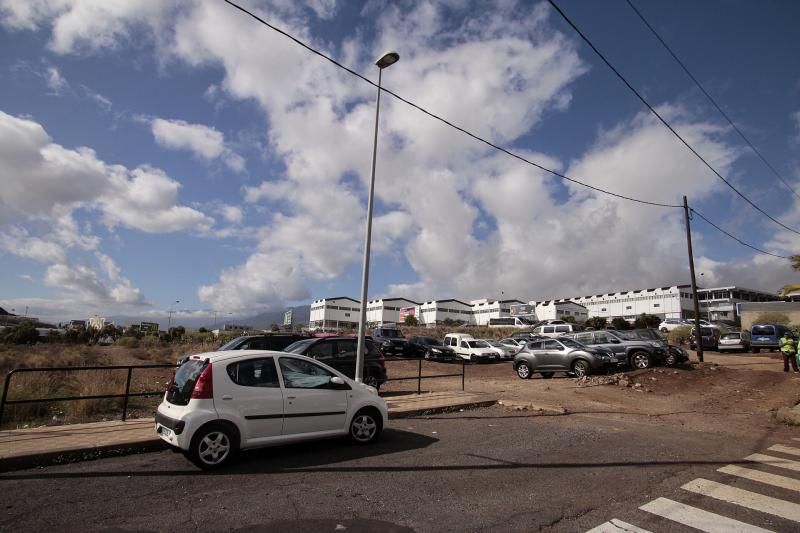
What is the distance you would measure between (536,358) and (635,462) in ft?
43.4

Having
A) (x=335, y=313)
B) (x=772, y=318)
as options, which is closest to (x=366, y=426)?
(x=772, y=318)

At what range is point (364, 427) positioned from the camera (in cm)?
752

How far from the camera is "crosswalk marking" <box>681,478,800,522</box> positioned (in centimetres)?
488

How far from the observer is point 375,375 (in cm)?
1373

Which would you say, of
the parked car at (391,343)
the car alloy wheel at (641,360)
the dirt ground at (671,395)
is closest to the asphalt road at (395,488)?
the dirt ground at (671,395)

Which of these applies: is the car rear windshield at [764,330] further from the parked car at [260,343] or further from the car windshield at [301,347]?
the car windshield at [301,347]

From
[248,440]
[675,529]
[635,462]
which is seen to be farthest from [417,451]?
[675,529]

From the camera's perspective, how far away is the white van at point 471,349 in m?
29.1

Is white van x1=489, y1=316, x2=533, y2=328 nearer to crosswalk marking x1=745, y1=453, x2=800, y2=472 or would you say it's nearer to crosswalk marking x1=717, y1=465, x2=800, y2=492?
crosswalk marking x1=745, y1=453, x2=800, y2=472

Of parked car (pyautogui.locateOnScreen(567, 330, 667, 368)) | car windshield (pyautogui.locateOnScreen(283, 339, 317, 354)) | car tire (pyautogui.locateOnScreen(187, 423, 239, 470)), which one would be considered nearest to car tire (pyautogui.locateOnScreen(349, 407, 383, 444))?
car tire (pyautogui.locateOnScreen(187, 423, 239, 470))

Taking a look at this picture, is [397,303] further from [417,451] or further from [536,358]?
[417,451]

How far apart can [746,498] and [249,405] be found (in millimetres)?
5779

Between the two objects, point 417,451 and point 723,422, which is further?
point 723,422

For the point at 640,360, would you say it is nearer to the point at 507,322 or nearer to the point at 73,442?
the point at 73,442
